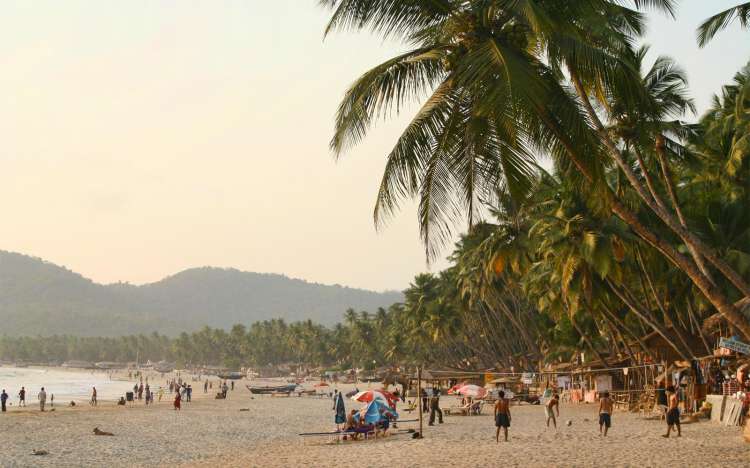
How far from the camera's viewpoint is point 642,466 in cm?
1467

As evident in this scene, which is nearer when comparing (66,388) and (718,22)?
(718,22)

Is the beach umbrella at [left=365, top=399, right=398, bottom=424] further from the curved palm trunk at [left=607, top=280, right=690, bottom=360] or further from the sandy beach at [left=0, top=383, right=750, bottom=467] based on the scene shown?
the curved palm trunk at [left=607, top=280, right=690, bottom=360]

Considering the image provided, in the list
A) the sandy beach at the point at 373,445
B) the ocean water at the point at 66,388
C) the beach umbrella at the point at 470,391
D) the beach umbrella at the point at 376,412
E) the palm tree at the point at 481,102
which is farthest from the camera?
the ocean water at the point at 66,388

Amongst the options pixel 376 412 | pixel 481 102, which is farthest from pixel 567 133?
pixel 376 412

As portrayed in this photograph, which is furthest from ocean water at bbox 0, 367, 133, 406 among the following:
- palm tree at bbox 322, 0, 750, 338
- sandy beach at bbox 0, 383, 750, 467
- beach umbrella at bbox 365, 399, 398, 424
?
palm tree at bbox 322, 0, 750, 338

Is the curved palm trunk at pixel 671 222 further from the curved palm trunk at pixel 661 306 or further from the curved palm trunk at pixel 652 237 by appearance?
the curved palm trunk at pixel 661 306

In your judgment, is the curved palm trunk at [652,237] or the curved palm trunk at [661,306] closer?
the curved palm trunk at [652,237]

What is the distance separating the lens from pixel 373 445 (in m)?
21.4

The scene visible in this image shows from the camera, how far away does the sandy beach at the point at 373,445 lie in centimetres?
1662

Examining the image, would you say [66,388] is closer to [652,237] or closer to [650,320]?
[650,320]

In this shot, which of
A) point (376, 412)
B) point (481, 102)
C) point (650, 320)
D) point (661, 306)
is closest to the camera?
point (481, 102)

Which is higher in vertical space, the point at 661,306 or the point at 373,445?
the point at 661,306

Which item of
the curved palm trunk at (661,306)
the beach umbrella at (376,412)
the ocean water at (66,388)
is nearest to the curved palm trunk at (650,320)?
the curved palm trunk at (661,306)

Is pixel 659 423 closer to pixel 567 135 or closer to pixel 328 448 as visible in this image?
pixel 328 448
